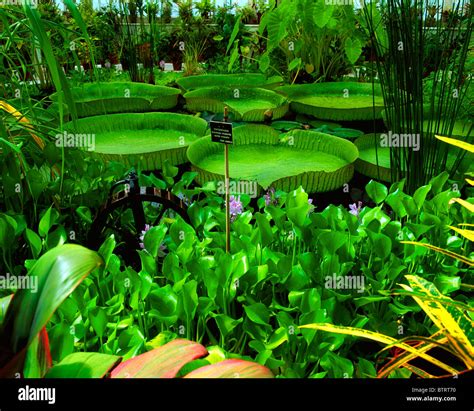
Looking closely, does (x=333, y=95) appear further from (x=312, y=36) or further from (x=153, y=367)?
(x=153, y=367)

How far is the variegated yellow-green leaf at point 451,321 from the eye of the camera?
76 cm

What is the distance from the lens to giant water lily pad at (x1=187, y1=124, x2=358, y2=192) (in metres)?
1.93

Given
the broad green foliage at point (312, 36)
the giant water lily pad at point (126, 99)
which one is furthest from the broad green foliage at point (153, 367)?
the broad green foliage at point (312, 36)

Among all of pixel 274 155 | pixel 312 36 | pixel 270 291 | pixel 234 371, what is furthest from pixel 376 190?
pixel 312 36

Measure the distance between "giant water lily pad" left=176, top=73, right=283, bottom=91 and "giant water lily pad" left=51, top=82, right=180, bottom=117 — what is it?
236 millimetres

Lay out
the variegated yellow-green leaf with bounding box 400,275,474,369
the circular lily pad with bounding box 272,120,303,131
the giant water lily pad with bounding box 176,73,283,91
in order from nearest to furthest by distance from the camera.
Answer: the variegated yellow-green leaf with bounding box 400,275,474,369 < the circular lily pad with bounding box 272,120,303,131 < the giant water lily pad with bounding box 176,73,283,91

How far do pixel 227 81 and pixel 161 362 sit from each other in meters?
2.90

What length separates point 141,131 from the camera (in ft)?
8.34

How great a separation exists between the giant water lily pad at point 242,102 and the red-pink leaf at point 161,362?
1.94 metres

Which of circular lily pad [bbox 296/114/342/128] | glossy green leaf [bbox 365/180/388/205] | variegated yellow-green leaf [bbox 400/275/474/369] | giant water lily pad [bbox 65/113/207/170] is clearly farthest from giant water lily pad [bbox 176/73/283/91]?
variegated yellow-green leaf [bbox 400/275/474/369]

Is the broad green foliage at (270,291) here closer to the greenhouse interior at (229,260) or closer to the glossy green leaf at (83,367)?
the greenhouse interior at (229,260)

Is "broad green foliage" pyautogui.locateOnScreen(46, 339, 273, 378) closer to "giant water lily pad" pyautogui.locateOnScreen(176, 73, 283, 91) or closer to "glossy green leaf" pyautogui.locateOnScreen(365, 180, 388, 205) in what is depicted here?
"glossy green leaf" pyautogui.locateOnScreen(365, 180, 388, 205)

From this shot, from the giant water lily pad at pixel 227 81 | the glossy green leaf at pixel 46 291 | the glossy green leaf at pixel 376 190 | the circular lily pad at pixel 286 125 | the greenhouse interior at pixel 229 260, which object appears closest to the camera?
the glossy green leaf at pixel 46 291
